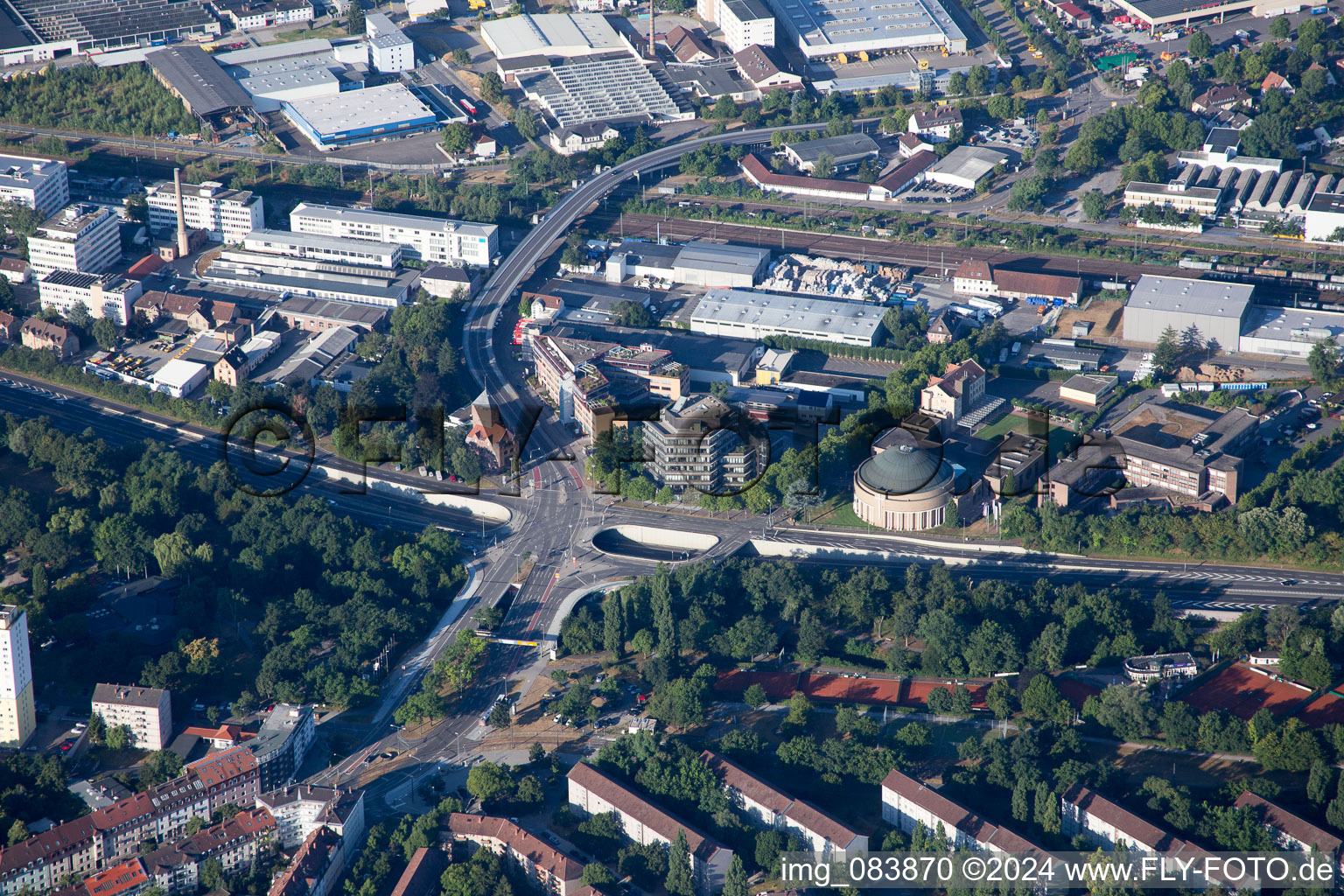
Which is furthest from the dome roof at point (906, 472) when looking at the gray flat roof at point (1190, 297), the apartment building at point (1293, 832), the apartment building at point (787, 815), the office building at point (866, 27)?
the office building at point (866, 27)

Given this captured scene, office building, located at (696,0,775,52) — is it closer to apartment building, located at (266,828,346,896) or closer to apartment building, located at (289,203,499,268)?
apartment building, located at (289,203,499,268)

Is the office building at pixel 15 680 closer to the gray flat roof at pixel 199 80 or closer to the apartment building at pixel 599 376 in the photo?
the apartment building at pixel 599 376

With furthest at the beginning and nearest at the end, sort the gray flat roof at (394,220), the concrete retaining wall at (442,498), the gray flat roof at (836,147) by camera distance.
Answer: the gray flat roof at (836,147) → the gray flat roof at (394,220) → the concrete retaining wall at (442,498)

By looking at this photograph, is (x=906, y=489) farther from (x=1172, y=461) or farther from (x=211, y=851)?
(x=211, y=851)

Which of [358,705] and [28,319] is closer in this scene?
[358,705]

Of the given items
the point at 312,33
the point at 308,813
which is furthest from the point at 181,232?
the point at 308,813

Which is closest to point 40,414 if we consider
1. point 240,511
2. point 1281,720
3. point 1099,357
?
point 240,511

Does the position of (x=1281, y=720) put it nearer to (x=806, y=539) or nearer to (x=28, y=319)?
(x=806, y=539)

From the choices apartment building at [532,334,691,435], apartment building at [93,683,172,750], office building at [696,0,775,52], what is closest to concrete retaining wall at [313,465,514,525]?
apartment building at [532,334,691,435]
